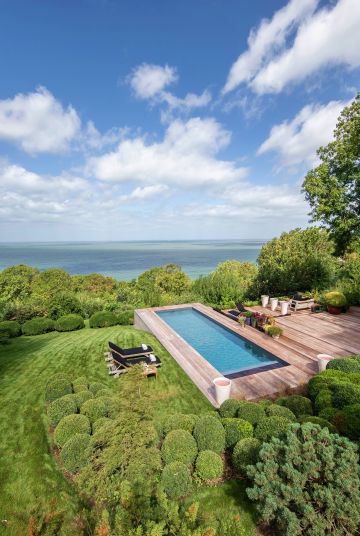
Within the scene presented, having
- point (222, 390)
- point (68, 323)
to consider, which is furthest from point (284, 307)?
point (68, 323)

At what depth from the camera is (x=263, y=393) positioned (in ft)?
19.9

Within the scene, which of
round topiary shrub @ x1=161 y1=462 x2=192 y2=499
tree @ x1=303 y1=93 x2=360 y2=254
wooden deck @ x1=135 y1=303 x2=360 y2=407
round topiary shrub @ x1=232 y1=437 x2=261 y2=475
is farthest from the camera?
tree @ x1=303 y1=93 x2=360 y2=254

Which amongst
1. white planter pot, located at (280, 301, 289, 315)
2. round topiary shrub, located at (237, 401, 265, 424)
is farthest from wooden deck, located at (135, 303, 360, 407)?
round topiary shrub, located at (237, 401, 265, 424)

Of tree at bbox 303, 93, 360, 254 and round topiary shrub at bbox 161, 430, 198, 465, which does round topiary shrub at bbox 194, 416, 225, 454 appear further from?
tree at bbox 303, 93, 360, 254

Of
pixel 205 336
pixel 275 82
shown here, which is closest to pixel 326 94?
pixel 275 82

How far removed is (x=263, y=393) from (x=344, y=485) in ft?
11.0

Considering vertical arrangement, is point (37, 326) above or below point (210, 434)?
below

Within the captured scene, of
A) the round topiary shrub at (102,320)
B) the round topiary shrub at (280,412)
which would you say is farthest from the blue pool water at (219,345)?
the round topiary shrub at (280,412)

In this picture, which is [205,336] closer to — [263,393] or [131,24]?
[263,393]

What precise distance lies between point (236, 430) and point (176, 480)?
1.28 metres

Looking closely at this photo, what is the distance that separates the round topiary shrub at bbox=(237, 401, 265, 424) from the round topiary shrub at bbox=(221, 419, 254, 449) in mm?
153

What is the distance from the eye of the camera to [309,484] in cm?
304

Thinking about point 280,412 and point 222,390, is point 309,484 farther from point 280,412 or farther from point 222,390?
point 222,390

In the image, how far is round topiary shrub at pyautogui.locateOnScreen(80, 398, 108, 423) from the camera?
197 inches
